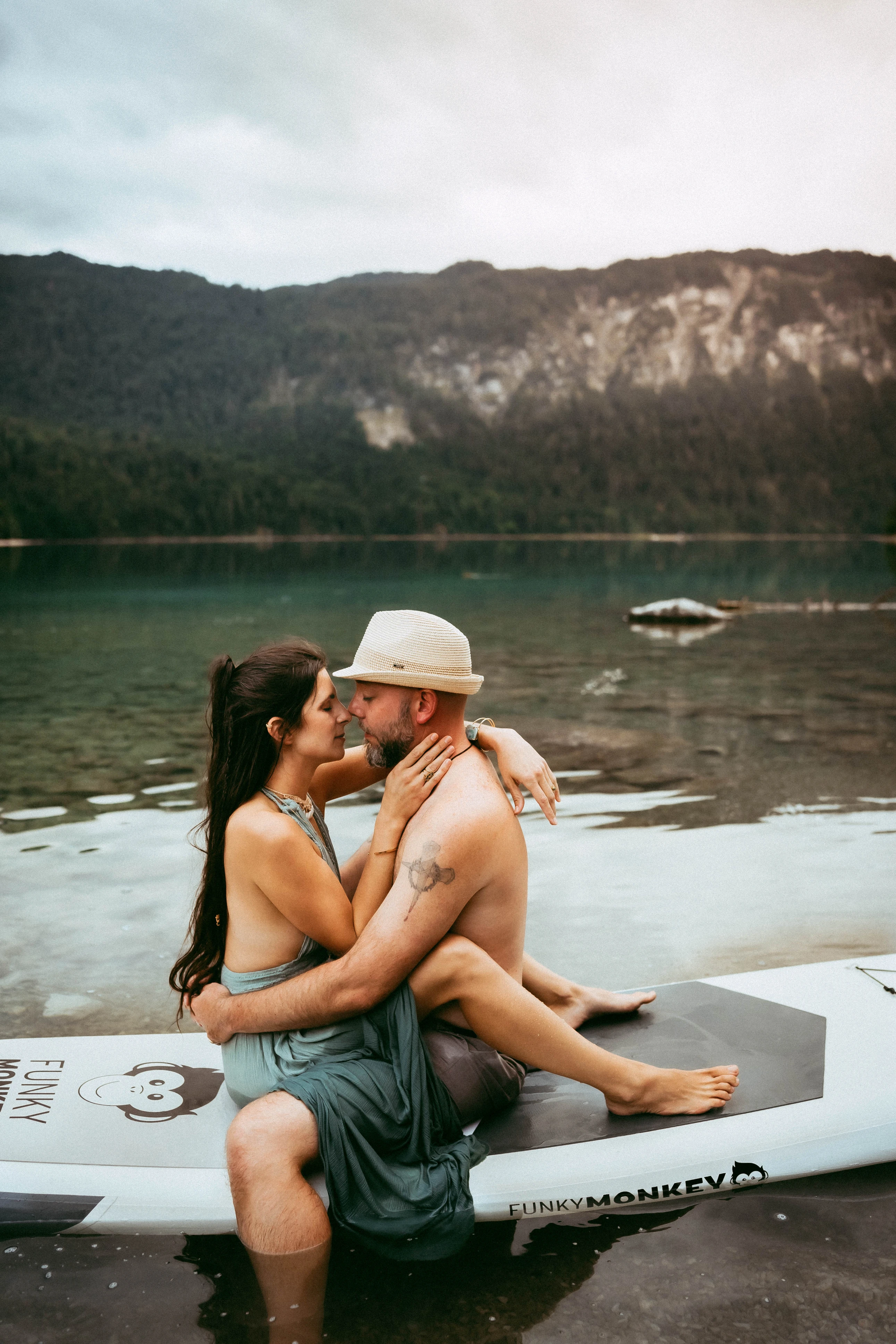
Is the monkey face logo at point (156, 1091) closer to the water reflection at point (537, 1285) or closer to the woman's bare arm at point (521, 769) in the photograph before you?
the water reflection at point (537, 1285)

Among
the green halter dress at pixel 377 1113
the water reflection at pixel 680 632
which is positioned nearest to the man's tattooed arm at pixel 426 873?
the green halter dress at pixel 377 1113

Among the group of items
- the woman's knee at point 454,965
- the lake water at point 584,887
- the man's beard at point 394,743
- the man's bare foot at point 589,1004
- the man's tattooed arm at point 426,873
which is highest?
the man's beard at point 394,743

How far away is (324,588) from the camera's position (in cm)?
4934

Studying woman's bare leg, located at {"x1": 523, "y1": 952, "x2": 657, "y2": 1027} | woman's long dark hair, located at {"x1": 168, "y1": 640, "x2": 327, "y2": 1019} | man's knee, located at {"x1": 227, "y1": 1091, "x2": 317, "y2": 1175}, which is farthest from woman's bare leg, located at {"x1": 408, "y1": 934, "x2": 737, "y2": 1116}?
woman's long dark hair, located at {"x1": 168, "y1": 640, "x2": 327, "y2": 1019}

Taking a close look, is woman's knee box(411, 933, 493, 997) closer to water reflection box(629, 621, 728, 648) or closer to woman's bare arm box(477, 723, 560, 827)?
woman's bare arm box(477, 723, 560, 827)

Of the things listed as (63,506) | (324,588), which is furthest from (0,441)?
(324,588)

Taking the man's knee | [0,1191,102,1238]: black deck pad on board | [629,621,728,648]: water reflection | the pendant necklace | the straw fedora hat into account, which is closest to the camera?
the man's knee

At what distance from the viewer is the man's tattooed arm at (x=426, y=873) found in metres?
3.48

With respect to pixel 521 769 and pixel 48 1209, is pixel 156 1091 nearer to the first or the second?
pixel 48 1209

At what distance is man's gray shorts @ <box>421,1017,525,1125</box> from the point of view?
11.7 ft

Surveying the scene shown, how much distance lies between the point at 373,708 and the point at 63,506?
12465 centimetres

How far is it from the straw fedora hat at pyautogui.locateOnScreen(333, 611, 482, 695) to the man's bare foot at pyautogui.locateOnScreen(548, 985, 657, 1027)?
1.51 metres

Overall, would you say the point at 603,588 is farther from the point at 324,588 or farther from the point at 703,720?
the point at 703,720

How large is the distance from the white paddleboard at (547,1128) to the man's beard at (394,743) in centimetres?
127
